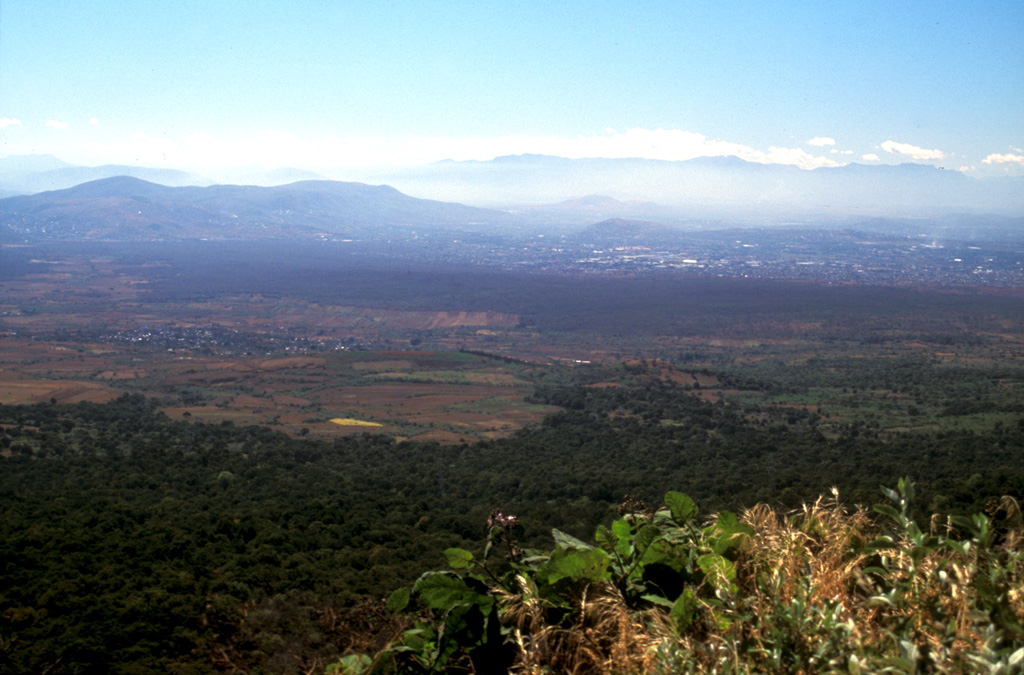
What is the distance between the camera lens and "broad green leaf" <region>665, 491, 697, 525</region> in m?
3.89

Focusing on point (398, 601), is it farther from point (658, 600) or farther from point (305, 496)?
point (305, 496)

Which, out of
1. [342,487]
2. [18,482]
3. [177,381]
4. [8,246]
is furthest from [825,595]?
[8,246]

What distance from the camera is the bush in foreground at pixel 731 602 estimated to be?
260cm

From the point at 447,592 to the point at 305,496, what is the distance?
612 inches

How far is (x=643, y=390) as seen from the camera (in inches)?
1513

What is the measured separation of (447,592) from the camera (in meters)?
3.33

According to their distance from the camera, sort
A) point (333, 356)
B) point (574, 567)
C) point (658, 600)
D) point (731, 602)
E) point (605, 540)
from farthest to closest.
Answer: point (333, 356) < point (605, 540) < point (574, 567) < point (658, 600) < point (731, 602)

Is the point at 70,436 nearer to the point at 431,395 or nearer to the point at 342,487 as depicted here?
the point at 342,487

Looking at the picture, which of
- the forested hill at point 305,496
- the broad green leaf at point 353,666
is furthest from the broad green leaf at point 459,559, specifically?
the forested hill at point 305,496

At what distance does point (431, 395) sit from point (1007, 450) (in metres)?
26.2

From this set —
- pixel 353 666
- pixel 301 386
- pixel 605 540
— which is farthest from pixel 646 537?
pixel 301 386

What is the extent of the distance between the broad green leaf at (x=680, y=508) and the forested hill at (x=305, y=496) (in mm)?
1814

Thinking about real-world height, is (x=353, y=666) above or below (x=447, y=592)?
below

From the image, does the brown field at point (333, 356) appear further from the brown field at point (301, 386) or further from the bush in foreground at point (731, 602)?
the bush in foreground at point (731, 602)
